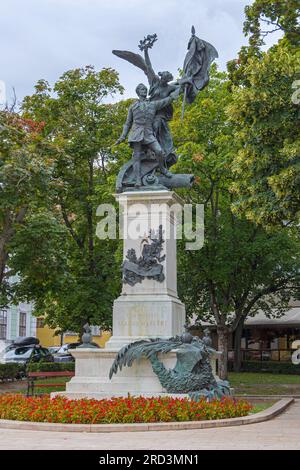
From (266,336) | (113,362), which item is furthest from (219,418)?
(266,336)

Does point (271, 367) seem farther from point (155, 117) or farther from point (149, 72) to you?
point (149, 72)

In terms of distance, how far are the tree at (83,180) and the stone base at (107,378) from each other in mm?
11038

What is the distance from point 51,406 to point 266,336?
31.8m

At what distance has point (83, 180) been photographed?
99.4 feet

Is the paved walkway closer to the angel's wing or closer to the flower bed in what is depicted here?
the flower bed

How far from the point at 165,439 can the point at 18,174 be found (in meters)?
12.7

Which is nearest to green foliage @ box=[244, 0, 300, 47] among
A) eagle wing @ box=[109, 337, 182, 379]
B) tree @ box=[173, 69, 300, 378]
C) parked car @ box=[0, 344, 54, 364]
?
tree @ box=[173, 69, 300, 378]

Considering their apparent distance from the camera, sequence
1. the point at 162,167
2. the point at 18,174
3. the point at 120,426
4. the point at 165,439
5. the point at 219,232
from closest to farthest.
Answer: the point at 165,439
the point at 120,426
the point at 162,167
the point at 18,174
the point at 219,232

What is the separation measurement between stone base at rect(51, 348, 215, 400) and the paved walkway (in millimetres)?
2754

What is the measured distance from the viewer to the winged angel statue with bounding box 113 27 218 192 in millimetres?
16469

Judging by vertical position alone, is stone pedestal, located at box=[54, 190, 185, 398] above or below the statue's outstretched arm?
below

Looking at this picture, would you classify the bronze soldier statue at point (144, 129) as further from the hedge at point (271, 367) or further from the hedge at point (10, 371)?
the hedge at point (271, 367)

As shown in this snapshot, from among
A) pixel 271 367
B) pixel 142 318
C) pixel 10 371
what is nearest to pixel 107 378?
pixel 142 318
